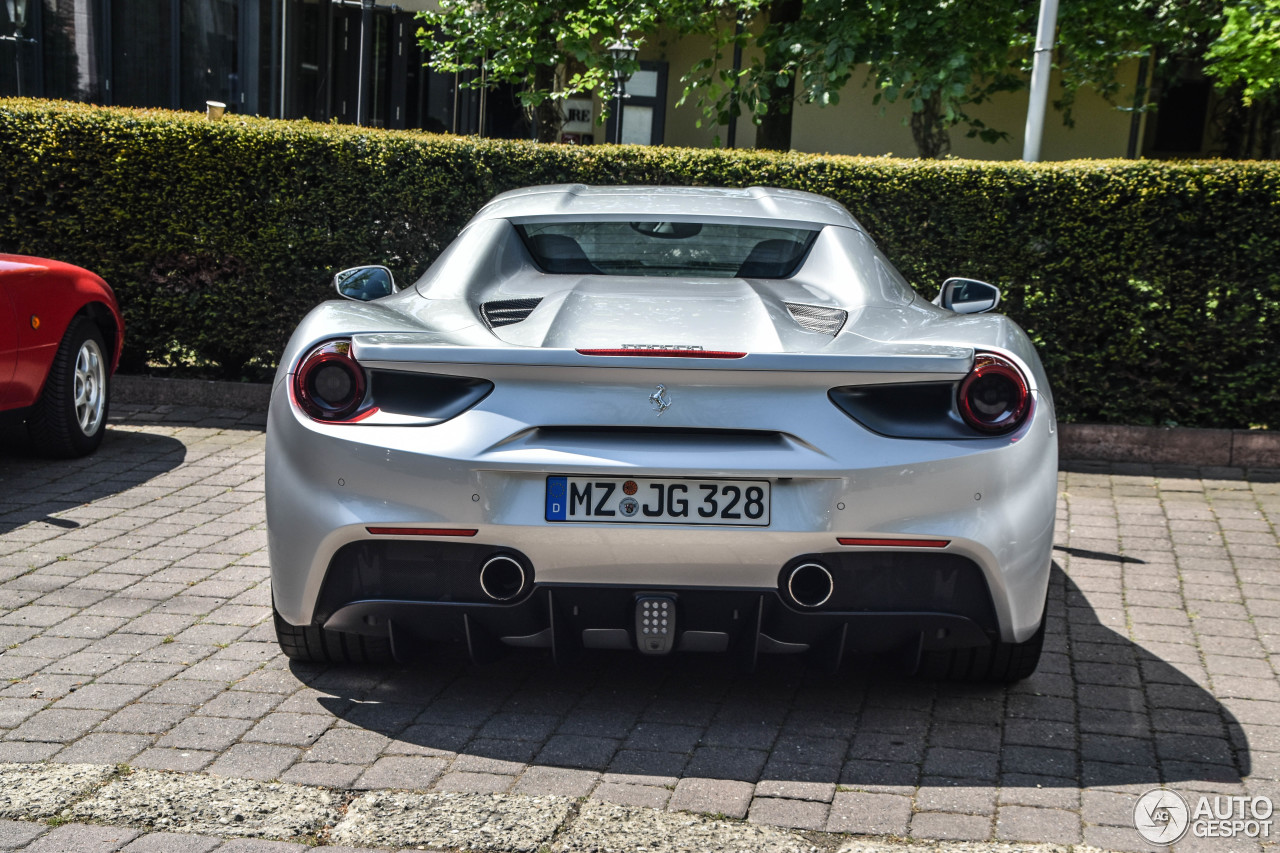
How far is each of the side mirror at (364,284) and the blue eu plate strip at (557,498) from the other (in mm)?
1404

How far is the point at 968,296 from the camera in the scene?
4.52 m

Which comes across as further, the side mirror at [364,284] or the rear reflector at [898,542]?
the side mirror at [364,284]

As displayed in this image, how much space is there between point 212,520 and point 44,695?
211 cm

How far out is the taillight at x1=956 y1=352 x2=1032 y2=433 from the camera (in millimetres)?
3379

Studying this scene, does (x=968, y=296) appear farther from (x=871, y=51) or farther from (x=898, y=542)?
(x=871, y=51)

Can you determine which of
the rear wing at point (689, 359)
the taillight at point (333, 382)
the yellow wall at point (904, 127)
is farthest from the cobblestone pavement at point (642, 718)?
the yellow wall at point (904, 127)

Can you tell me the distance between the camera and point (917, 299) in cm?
428

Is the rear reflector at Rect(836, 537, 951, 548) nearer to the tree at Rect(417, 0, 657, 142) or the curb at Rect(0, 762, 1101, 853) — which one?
the curb at Rect(0, 762, 1101, 853)

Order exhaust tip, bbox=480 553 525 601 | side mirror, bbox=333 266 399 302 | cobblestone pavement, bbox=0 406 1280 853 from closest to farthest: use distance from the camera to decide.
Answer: cobblestone pavement, bbox=0 406 1280 853 < exhaust tip, bbox=480 553 525 601 < side mirror, bbox=333 266 399 302

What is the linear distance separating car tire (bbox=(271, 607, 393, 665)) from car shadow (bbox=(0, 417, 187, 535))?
84.4 inches

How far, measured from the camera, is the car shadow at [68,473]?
19.1ft

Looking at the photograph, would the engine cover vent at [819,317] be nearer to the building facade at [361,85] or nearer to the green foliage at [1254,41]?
the green foliage at [1254,41]

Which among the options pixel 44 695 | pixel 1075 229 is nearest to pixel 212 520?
pixel 44 695

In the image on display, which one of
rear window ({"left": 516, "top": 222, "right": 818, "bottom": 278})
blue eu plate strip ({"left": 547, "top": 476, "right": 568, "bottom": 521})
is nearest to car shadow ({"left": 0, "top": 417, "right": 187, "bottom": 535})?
rear window ({"left": 516, "top": 222, "right": 818, "bottom": 278})
